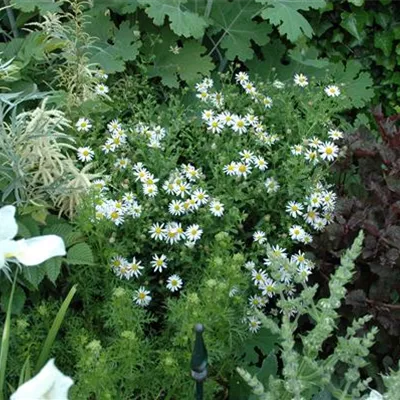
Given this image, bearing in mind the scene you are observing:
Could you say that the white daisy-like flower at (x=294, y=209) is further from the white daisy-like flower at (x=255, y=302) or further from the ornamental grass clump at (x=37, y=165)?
the ornamental grass clump at (x=37, y=165)

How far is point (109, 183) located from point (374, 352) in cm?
110

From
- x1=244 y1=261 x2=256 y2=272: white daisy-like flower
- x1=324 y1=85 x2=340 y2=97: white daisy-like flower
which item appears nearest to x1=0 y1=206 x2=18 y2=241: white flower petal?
x1=244 y1=261 x2=256 y2=272: white daisy-like flower

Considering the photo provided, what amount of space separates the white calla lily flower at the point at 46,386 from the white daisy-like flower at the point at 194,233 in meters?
1.24

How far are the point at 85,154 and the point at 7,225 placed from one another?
131cm

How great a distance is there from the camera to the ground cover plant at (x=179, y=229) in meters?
2.07

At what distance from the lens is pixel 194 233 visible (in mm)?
2338

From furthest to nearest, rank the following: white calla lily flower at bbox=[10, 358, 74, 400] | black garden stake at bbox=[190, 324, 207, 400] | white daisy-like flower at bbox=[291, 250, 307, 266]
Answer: white daisy-like flower at bbox=[291, 250, 307, 266] → black garden stake at bbox=[190, 324, 207, 400] → white calla lily flower at bbox=[10, 358, 74, 400]

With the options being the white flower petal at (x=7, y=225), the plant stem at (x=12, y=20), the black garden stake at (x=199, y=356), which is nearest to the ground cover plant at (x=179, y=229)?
the black garden stake at (x=199, y=356)

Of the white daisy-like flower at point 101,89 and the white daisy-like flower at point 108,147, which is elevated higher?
the white daisy-like flower at point 101,89

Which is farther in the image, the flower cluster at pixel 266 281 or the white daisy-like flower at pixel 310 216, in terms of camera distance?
the white daisy-like flower at pixel 310 216

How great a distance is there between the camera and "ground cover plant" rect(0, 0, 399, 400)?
2074mm

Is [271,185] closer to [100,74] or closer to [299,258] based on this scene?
[299,258]

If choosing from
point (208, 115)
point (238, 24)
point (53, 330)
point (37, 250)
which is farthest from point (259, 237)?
point (238, 24)

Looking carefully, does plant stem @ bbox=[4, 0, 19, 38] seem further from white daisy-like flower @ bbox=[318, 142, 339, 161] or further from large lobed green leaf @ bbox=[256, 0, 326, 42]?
white daisy-like flower @ bbox=[318, 142, 339, 161]
